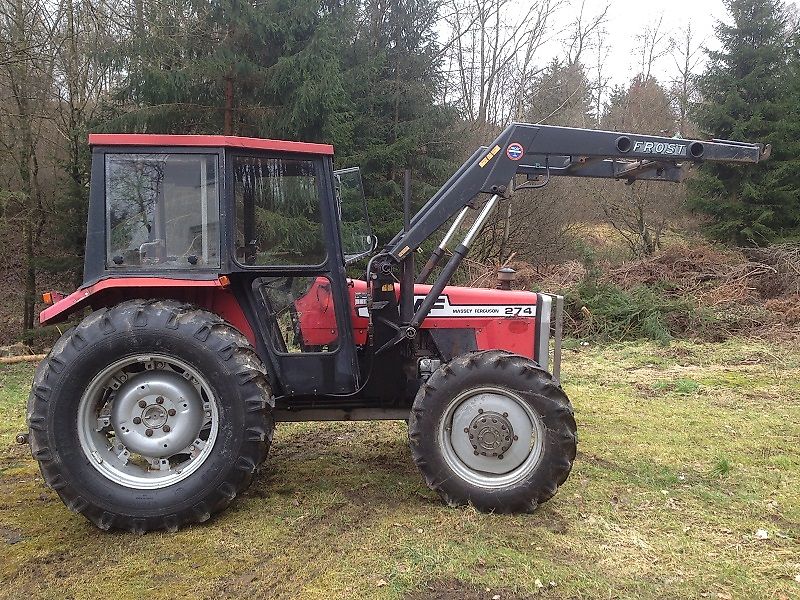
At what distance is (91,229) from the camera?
136 inches

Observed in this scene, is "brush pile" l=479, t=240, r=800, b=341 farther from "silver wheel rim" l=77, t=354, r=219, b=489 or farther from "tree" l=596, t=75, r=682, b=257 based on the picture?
"silver wheel rim" l=77, t=354, r=219, b=489

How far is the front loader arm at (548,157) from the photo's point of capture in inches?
150

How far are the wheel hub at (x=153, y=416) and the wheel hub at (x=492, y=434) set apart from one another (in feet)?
5.27

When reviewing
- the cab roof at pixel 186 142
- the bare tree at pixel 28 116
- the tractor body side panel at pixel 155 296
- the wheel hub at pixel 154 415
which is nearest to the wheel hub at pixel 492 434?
the tractor body side panel at pixel 155 296

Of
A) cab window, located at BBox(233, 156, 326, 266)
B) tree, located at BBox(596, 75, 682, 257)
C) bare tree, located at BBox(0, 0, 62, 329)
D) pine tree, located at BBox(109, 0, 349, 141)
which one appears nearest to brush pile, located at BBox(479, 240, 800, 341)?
tree, located at BBox(596, 75, 682, 257)

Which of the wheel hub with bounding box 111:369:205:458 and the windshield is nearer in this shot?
the wheel hub with bounding box 111:369:205:458

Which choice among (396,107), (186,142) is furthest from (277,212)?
(396,107)

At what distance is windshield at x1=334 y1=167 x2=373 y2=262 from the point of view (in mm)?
4176

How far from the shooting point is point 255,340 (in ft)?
12.4

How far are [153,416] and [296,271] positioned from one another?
3.74 ft

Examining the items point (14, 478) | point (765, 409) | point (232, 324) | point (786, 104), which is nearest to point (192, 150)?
point (232, 324)

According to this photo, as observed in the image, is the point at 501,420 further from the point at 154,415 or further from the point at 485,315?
the point at 154,415

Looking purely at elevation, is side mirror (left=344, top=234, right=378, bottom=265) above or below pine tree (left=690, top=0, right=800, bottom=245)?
below

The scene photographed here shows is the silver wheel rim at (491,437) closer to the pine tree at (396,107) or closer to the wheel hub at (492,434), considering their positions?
the wheel hub at (492,434)
